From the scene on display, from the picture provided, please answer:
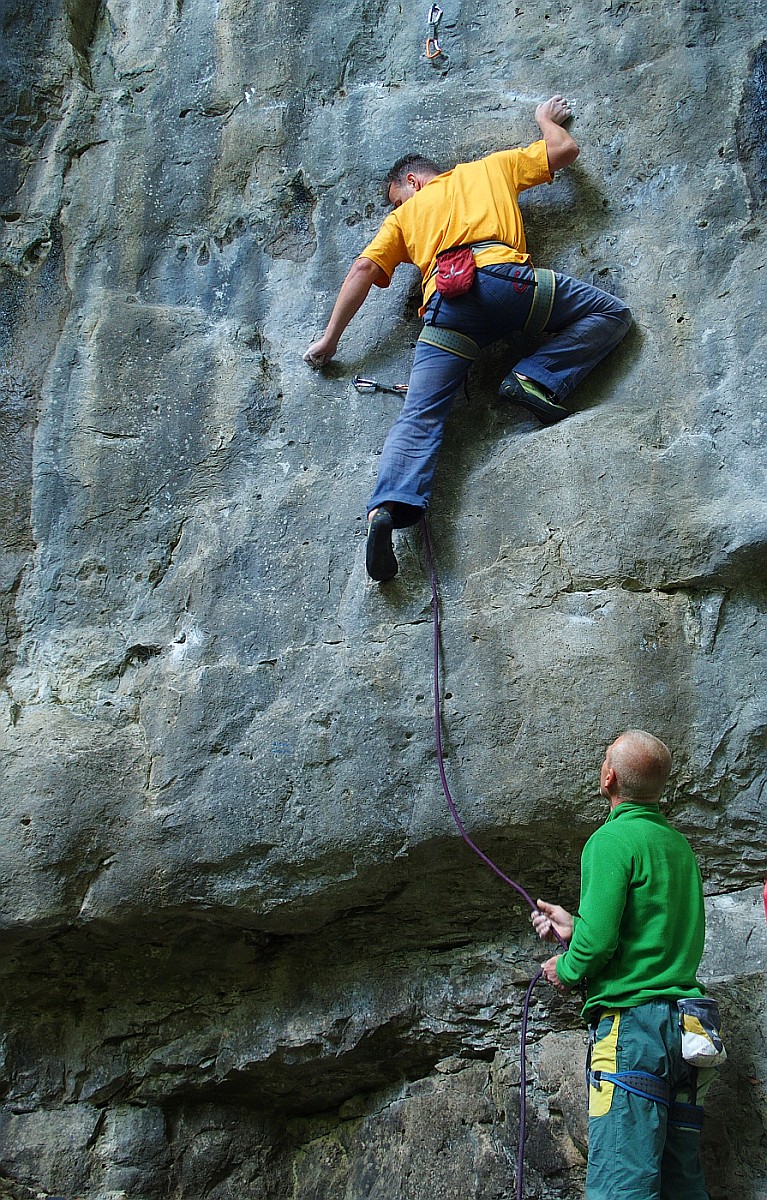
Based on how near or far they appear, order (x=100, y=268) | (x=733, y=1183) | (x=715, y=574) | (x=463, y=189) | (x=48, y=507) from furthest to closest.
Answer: (x=100, y=268), (x=48, y=507), (x=463, y=189), (x=715, y=574), (x=733, y=1183)

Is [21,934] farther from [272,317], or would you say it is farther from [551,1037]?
[272,317]

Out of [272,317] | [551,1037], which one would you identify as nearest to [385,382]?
[272,317]

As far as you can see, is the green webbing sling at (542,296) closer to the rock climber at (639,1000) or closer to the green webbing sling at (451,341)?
the green webbing sling at (451,341)

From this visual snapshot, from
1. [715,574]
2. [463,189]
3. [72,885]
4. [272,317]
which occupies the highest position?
[463,189]

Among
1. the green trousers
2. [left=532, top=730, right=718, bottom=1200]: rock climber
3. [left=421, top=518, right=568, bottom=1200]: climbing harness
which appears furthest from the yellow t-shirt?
the green trousers

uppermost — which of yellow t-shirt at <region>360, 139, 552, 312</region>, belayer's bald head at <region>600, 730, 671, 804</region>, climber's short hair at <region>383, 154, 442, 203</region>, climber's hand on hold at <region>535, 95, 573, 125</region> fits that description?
climber's hand on hold at <region>535, 95, 573, 125</region>

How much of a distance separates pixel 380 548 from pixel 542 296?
995 mm

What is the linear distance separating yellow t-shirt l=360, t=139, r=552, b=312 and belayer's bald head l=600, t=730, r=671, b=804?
1728mm

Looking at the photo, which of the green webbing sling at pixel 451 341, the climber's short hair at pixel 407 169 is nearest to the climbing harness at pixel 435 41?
the climber's short hair at pixel 407 169

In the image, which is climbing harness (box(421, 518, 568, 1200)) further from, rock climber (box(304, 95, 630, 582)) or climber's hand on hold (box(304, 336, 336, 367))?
climber's hand on hold (box(304, 336, 336, 367))

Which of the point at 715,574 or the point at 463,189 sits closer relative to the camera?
the point at 715,574

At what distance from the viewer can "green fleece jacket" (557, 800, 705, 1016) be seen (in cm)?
225

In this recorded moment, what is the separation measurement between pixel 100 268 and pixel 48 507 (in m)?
1.06

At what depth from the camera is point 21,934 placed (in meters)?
3.22
